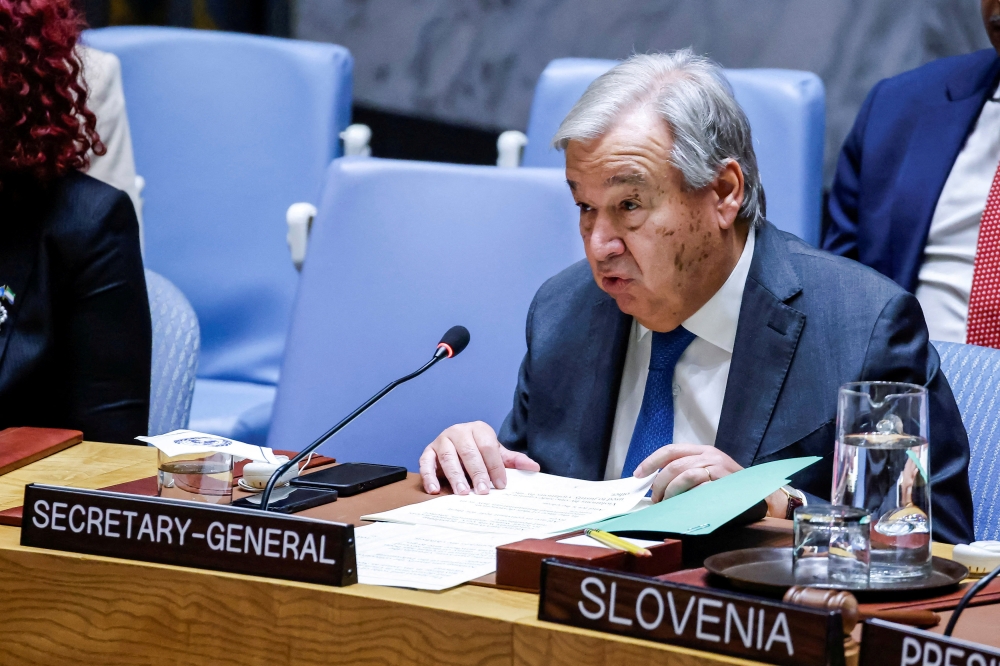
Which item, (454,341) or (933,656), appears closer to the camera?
(933,656)

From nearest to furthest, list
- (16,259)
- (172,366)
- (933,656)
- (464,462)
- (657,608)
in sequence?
(933,656)
(657,608)
(464,462)
(16,259)
(172,366)

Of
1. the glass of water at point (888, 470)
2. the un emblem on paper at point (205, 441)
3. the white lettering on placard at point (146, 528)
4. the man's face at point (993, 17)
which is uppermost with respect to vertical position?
the man's face at point (993, 17)

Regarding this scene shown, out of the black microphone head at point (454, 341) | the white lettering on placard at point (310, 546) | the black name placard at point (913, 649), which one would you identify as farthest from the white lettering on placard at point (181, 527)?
the black name placard at point (913, 649)

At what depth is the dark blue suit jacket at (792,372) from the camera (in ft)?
5.32

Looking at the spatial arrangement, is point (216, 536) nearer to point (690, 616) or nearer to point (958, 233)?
point (690, 616)

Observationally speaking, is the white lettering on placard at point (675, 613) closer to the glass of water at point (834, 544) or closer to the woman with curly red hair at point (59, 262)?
the glass of water at point (834, 544)

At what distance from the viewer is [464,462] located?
1502mm

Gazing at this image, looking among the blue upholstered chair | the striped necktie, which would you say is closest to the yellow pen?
the striped necktie

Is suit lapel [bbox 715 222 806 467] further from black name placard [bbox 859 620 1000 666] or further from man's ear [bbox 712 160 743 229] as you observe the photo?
black name placard [bbox 859 620 1000 666]

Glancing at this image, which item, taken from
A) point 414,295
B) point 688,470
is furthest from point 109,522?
point 414,295

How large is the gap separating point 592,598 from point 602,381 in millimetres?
869

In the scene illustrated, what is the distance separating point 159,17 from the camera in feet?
12.9

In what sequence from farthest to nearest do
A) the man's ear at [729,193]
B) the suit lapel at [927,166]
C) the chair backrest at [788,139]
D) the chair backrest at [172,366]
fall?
the chair backrest at [788,139] < the suit lapel at [927,166] < the chair backrest at [172,366] < the man's ear at [729,193]

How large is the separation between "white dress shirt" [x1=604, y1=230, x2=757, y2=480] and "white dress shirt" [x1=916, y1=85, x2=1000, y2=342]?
2.33ft
